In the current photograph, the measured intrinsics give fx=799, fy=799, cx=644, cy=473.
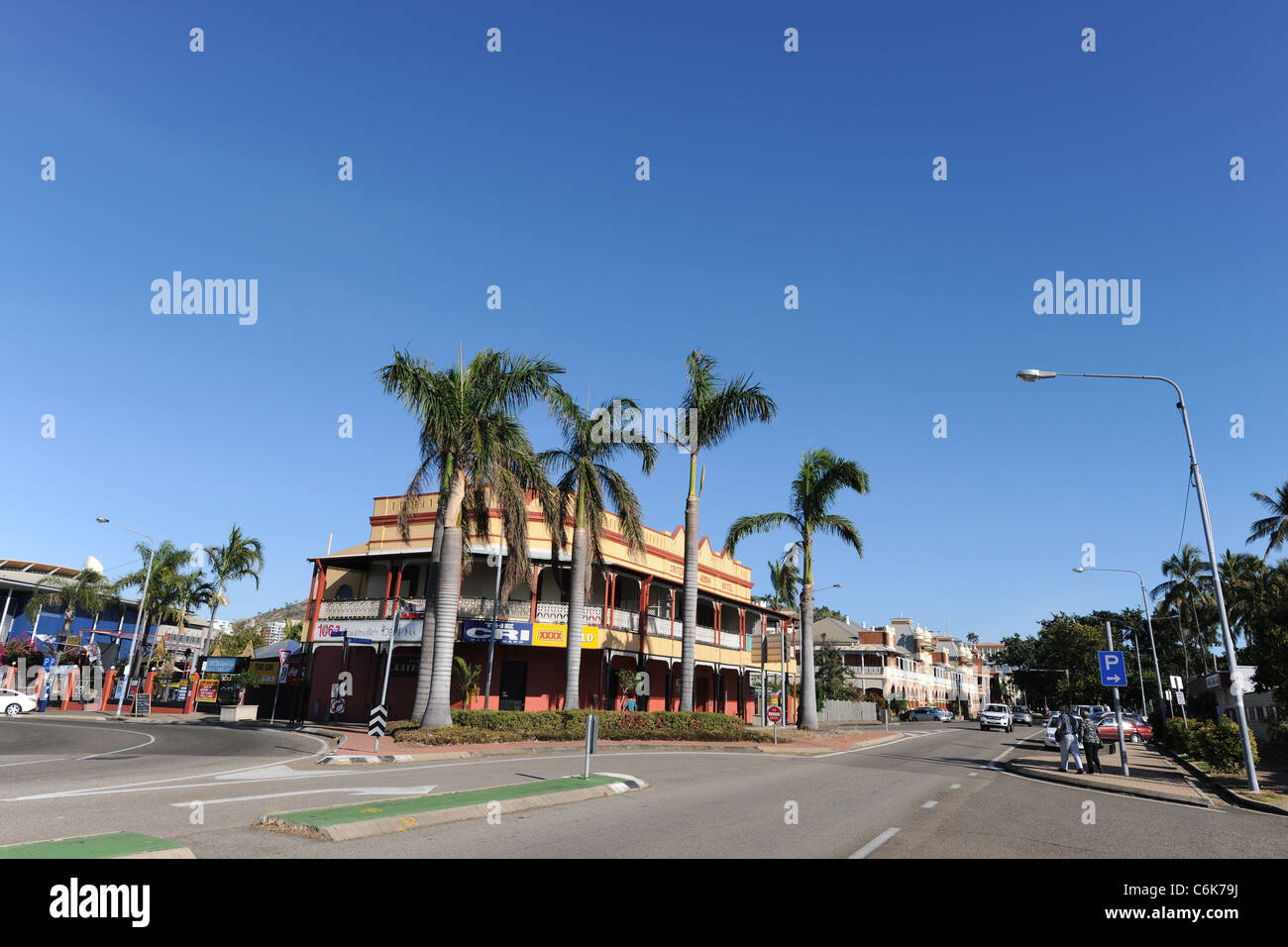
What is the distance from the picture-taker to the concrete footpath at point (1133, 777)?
1584cm

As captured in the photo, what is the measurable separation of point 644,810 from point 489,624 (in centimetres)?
2017

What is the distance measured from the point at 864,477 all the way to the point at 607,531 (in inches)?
453

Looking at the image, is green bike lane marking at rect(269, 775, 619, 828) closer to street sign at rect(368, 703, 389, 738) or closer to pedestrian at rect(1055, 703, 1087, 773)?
street sign at rect(368, 703, 389, 738)

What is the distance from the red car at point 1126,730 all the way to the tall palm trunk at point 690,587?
55.6 ft

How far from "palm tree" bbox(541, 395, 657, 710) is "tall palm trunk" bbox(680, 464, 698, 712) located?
1.87 meters

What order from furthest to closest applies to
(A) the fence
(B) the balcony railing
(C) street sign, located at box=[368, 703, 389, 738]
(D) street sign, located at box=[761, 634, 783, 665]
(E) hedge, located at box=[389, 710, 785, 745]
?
(A) the fence → (D) street sign, located at box=[761, 634, 783, 665] → (B) the balcony railing → (E) hedge, located at box=[389, 710, 785, 745] → (C) street sign, located at box=[368, 703, 389, 738]

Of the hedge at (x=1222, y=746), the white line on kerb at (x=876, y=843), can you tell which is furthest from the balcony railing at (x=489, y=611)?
the white line on kerb at (x=876, y=843)

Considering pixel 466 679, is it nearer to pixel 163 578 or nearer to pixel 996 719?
pixel 163 578

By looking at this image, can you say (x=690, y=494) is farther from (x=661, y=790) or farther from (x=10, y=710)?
(x=10, y=710)

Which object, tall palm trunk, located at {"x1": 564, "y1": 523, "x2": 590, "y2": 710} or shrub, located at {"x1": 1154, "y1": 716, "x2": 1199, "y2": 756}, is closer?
shrub, located at {"x1": 1154, "y1": 716, "x2": 1199, "y2": 756}

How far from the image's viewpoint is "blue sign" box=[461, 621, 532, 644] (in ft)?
99.1

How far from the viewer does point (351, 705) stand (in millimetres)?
33438

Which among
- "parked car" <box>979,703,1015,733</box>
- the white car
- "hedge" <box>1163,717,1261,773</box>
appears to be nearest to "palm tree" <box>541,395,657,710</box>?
"hedge" <box>1163,717,1261,773</box>
